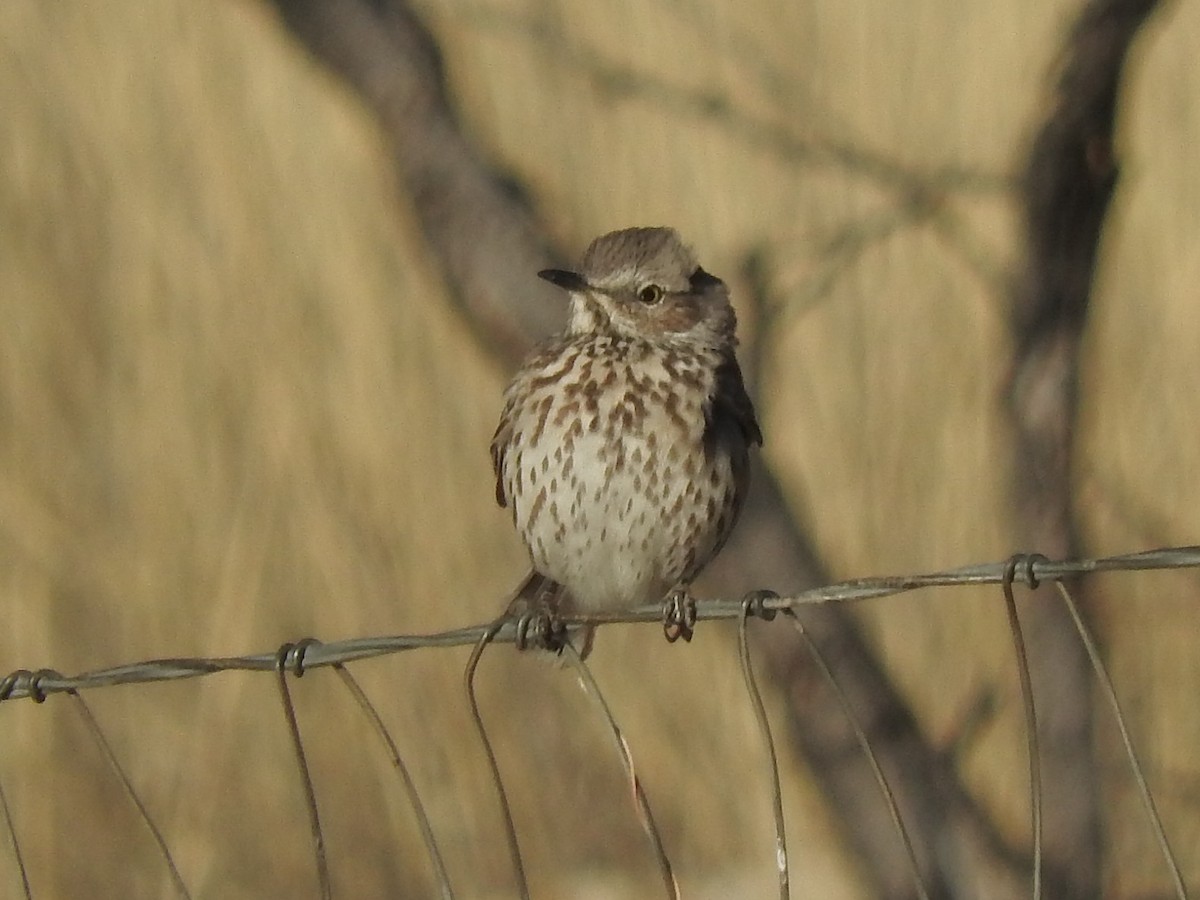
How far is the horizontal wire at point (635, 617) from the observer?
2.10m

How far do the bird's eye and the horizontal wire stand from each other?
1043mm

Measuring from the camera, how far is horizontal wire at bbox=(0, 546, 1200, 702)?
210 cm

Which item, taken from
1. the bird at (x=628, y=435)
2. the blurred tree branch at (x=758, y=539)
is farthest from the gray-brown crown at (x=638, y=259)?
the blurred tree branch at (x=758, y=539)

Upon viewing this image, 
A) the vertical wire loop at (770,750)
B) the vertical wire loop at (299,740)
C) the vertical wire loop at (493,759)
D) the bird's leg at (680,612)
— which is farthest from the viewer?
the bird's leg at (680,612)

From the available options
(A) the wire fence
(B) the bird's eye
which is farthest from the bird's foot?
(B) the bird's eye

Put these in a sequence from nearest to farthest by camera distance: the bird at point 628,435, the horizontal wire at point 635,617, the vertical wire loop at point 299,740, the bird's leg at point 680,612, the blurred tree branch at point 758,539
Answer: the horizontal wire at point 635,617
the vertical wire loop at point 299,740
the bird's leg at point 680,612
the bird at point 628,435
the blurred tree branch at point 758,539

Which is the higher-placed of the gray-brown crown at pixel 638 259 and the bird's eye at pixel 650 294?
the gray-brown crown at pixel 638 259

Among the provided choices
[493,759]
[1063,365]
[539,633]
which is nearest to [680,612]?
[539,633]

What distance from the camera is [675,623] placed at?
3.27 metres

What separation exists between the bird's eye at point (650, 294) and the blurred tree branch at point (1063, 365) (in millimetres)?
1264

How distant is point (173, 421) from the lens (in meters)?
5.89

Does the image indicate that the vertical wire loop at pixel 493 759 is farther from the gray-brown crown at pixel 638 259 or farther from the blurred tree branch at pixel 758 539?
the blurred tree branch at pixel 758 539

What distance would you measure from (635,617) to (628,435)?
1032 millimetres

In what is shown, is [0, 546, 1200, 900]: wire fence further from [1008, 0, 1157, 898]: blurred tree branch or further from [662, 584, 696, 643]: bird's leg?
[1008, 0, 1157, 898]: blurred tree branch
